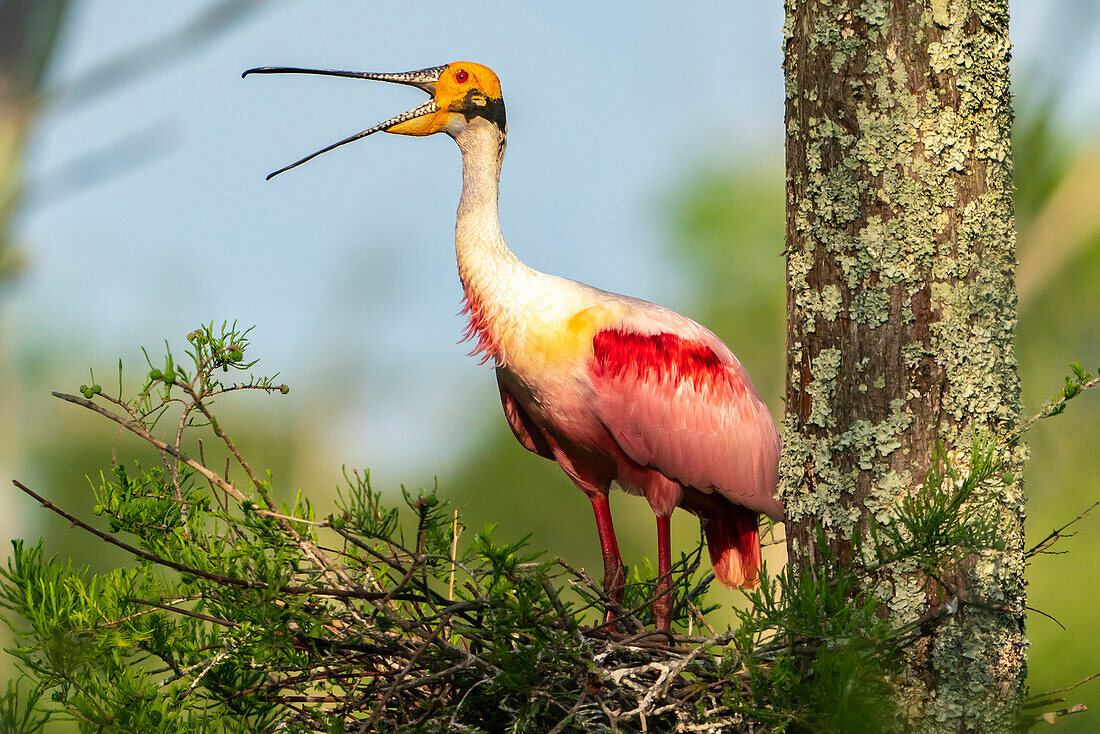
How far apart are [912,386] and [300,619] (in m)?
1.90

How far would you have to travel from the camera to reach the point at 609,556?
473 cm

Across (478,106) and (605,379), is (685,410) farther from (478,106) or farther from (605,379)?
(478,106)

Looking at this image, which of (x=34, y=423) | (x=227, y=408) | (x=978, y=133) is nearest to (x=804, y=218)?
(x=978, y=133)

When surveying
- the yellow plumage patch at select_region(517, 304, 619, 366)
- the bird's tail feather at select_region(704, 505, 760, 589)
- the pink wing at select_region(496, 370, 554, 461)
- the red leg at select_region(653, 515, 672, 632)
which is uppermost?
the yellow plumage patch at select_region(517, 304, 619, 366)

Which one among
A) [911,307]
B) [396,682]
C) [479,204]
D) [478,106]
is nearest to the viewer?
[396,682]

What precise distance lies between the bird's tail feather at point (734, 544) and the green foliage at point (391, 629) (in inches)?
54.6

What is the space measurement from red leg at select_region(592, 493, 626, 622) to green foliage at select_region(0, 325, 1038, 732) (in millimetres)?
964

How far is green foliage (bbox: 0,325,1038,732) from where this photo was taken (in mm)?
2678

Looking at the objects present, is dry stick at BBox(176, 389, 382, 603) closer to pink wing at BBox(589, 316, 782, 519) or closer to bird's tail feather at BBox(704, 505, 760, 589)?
pink wing at BBox(589, 316, 782, 519)

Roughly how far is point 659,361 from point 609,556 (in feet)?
3.01

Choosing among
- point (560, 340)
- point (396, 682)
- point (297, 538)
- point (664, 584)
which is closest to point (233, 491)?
point (297, 538)

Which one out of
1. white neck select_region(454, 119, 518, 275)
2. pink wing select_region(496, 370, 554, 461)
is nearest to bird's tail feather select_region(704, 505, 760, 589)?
pink wing select_region(496, 370, 554, 461)

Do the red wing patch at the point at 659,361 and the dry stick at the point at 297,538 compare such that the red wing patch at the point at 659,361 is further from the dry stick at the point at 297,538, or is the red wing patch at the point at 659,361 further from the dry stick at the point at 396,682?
the dry stick at the point at 396,682

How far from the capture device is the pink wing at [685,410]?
4.45 metres
